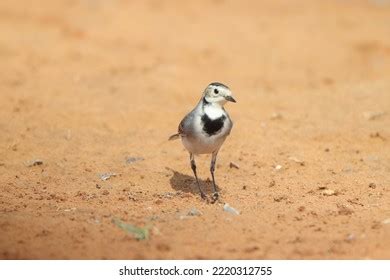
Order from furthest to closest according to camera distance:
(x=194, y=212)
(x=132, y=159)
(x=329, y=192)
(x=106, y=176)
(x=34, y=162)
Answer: (x=132, y=159) → (x=34, y=162) → (x=106, y=176) → (x=329, y=192) → (x=194, y=212)

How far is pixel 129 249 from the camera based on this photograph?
577 centimetres

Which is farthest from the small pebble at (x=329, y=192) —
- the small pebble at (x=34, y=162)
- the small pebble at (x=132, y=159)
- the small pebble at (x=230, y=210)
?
the small pebble at (x=34, y=162)

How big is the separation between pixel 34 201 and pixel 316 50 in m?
8.09

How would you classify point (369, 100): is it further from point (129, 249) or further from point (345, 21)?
point (129, 249)

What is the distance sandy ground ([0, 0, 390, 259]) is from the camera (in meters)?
6.14

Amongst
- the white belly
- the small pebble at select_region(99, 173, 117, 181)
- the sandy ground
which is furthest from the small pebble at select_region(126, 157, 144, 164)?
the white belly

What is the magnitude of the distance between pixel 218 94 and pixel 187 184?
1311 mm

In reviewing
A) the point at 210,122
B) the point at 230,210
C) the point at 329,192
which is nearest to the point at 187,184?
the point at 210,122

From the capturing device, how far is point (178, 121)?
9.97 metres

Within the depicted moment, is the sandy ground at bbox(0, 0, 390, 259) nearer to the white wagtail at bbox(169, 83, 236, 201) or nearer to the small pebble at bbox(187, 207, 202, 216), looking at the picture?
the small pebble at bbox(187, 207, 202, 216)

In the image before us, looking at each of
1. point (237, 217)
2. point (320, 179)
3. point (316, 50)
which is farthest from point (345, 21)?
point (237, 217)

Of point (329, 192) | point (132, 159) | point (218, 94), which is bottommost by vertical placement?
point (132, 159)

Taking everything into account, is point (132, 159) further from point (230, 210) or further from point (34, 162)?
point (230, 210)

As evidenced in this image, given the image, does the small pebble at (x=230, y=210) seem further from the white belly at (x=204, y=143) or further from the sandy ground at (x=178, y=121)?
the white belly at (x=204, y=143)
